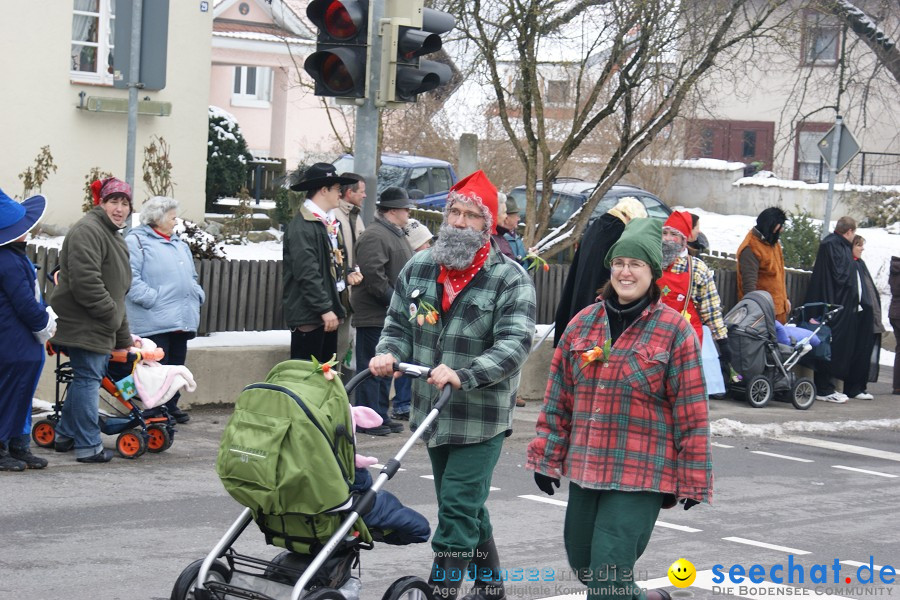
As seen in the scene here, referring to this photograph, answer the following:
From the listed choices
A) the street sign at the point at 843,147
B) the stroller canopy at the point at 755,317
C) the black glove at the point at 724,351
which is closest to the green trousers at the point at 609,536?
the black glove at the point at 724,351

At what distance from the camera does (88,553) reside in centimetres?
683

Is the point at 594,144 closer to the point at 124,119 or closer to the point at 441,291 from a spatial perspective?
the point at 124,119

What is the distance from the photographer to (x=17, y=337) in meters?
8.55

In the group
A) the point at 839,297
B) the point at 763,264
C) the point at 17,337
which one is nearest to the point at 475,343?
the point at 17,337

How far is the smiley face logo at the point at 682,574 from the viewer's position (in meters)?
6.82

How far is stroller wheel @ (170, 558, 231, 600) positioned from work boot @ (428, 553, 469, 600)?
888 millimetres

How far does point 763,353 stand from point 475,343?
8.84 metres

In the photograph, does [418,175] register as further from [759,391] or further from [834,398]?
[759,391]

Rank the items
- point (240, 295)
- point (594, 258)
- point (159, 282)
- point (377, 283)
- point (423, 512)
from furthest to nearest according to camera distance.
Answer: point (240, 295) → point (377, 283) → point (159, 282) → point (594, 258) → point (423, 512)

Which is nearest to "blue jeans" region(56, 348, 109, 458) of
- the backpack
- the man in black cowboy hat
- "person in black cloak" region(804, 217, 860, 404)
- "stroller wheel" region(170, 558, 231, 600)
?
the man in black cowboy hat

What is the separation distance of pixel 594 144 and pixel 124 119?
13059mm

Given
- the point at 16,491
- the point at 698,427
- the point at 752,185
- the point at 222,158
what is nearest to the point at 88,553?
the point at 16,491

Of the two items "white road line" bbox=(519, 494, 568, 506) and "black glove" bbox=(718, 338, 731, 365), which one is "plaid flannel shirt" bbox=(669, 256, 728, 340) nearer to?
"black glove" bbox=(718, 338, 731, 365)

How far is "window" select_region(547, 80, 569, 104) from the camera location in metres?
20.5
